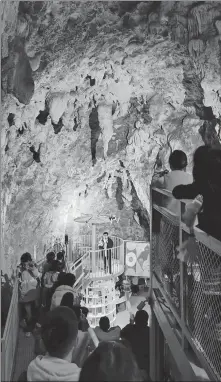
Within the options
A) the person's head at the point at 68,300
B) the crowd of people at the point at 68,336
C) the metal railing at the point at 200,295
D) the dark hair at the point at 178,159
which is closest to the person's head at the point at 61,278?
the crowd of people at the point at 68,336

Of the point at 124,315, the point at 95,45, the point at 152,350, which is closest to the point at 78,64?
the point at 95,45

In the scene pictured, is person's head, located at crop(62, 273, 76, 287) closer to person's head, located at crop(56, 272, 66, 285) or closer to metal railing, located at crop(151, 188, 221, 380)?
person's head, located at crop(56, 272, 66, 285)

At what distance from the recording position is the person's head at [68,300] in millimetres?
1505

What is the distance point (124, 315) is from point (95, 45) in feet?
4.90

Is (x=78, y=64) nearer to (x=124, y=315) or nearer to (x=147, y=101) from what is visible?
(x=147, y=101)

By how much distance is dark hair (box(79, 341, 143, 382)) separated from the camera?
0.82m

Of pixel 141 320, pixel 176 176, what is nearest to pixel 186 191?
pixel 176 176

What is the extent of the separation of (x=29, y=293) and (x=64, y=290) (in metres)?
0.22

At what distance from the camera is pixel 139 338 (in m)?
1.43

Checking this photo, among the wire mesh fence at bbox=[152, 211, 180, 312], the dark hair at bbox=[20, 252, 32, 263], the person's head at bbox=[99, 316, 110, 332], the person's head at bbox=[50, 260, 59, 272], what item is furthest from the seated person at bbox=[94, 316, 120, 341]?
the dark hair at bbox=[20, 252, 32, 263]

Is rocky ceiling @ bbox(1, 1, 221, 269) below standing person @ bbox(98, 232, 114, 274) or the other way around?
the other way around

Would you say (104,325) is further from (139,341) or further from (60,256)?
(60,256)

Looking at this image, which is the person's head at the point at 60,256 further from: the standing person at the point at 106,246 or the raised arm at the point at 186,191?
the raised arm at the point at 186,191

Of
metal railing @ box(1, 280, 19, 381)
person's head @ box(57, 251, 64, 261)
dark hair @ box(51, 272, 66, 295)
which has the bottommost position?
metal railing @ box(1, 280, 19, 381)
